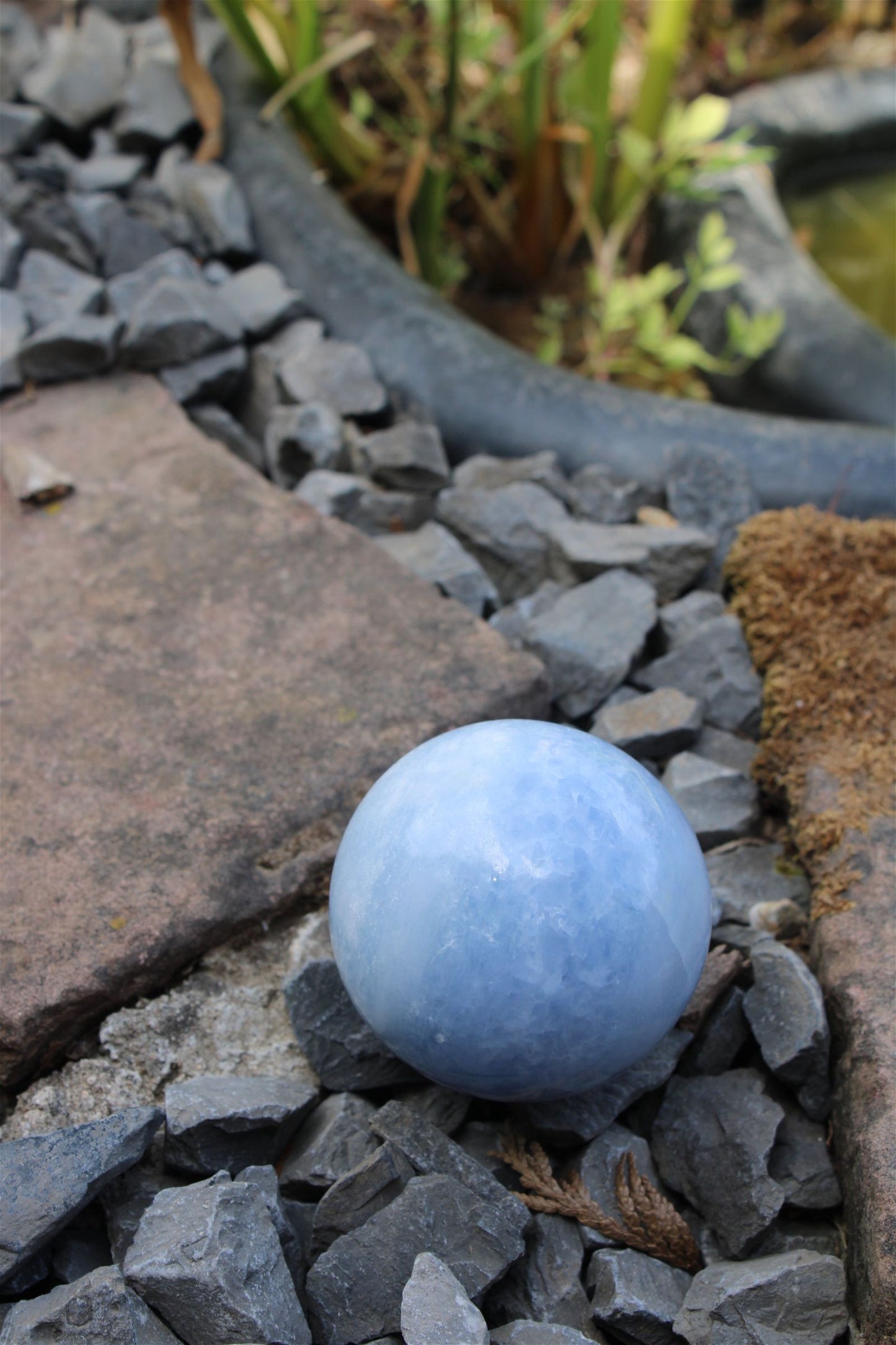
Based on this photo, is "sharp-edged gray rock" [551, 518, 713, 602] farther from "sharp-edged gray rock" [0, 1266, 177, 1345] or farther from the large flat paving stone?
"sharp-edged gray rock" [0, 1266, 177, 1345]

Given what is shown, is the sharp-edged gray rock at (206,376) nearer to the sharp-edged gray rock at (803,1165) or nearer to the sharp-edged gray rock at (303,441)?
the sharp-edged gray rock at (303,441)

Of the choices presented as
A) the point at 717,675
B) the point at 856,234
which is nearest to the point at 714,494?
the point at 717,675

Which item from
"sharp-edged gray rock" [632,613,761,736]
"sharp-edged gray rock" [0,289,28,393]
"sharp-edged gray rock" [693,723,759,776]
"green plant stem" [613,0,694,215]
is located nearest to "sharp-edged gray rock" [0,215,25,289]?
"sharp-edged gray rock" [0,289,28,393]

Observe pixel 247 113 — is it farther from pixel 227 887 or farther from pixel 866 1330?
pixel 866 1330

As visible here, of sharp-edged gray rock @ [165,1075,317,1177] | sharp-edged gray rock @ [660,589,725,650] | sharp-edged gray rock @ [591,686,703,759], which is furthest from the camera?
sharp-edged gray rock @ [660,589,725,650]

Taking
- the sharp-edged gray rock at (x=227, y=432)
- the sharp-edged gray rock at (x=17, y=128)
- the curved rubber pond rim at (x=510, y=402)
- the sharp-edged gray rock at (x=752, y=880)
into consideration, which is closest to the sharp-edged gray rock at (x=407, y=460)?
the curved rubber pond rim at (x=510, y=402)
